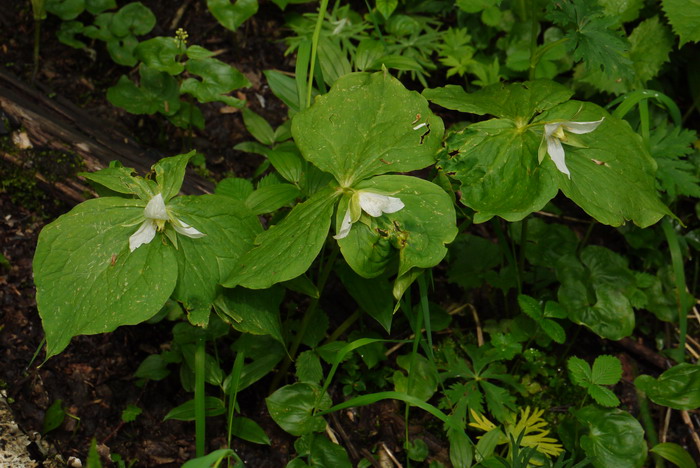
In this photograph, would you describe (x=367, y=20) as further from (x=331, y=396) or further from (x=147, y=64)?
(x=331, y=396)

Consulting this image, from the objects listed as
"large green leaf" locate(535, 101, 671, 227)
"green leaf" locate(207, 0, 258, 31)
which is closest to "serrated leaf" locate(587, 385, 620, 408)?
"large green leaf" locate(535, 101, 671, 227)

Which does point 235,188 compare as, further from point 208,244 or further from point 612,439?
point 612,439

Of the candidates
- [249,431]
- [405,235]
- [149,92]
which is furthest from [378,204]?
[149,92]

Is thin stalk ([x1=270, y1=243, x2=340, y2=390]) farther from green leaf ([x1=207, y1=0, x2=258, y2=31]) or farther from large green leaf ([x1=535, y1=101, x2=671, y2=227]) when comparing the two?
green leaf ([x1=207, y1=0, x2=258, y2=31])

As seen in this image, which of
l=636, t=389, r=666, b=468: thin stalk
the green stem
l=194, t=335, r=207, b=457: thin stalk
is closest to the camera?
l=194, t=335, r=207, b=457: thin stalk

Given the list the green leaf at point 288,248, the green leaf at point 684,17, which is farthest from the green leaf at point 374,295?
the green leaf at point 684,17

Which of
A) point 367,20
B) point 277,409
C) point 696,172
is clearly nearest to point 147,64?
point 367,20
